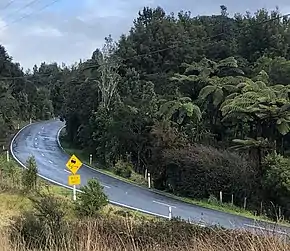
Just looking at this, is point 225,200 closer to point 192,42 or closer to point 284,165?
point 284,165

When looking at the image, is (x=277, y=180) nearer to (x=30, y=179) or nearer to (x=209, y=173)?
(x=209, y=173)

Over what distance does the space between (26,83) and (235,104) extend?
185 feet

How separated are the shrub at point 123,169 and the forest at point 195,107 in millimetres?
282

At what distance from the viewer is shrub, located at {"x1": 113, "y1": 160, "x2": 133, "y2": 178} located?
3500 cm

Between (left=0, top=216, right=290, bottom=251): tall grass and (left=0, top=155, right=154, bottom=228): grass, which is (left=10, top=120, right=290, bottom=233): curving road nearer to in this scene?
(left=0, top=216, right=290, bottom=251): tall grass

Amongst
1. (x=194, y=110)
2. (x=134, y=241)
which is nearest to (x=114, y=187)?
(x=194, y=110)

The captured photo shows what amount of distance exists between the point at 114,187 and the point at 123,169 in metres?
6.59

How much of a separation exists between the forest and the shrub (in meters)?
0.28

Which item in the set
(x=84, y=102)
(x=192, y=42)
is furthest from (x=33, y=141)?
(x=192, y=42)

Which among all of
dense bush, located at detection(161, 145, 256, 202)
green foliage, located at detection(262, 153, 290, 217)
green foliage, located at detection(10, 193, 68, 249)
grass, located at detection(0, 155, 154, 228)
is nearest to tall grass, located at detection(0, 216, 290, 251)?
green foliage, located at detection(10, 193, 68, 249)

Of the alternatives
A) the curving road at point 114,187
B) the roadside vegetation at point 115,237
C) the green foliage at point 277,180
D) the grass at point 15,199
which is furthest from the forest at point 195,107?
the roadside vegetation at point 115,237

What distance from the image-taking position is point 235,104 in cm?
2752

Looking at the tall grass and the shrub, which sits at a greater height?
the tall grass

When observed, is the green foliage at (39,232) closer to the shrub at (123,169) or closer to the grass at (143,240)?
the grass at (143,240)
